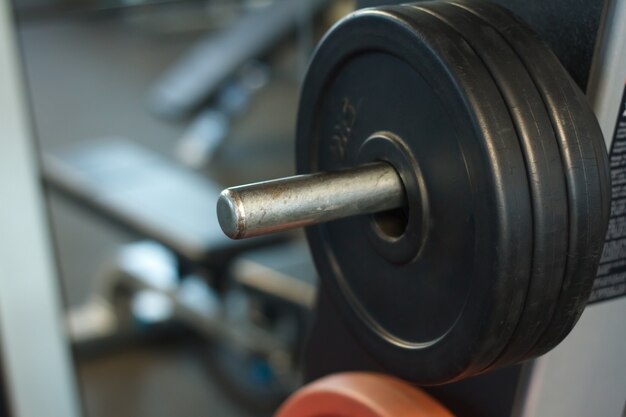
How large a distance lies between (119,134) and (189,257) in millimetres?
1889

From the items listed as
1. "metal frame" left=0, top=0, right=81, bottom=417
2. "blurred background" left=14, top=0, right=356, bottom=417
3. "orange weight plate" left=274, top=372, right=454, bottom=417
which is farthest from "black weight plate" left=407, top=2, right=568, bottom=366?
"metal frame" left=0, top=0, right=81, bottom=417

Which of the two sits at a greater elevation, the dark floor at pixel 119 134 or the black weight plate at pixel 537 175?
the black weight plate at pixel 537 175

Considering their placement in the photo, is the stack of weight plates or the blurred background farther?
the blurred background

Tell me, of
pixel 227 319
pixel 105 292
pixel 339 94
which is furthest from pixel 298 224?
pixel 105 292

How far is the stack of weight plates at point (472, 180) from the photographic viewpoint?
1.26 ft

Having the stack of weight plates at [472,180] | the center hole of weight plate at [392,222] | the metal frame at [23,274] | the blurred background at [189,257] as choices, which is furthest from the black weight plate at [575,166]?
the metal frame at [23,274]

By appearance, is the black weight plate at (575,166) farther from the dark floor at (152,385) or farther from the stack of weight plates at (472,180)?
the dark floor at (152,385)

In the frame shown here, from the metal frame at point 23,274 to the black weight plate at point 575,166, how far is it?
882 mm

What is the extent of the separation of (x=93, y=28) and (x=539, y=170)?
504 centimetres

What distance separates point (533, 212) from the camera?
15.1 inches

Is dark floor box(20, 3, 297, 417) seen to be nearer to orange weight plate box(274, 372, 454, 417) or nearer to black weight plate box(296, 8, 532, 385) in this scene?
orange weight plate box(274, 372, 454, 417)

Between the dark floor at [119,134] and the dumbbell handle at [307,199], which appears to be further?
the dark floor at [119,134]

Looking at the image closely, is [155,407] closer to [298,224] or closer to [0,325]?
[0,325]

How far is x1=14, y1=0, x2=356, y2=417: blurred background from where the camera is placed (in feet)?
5.70
